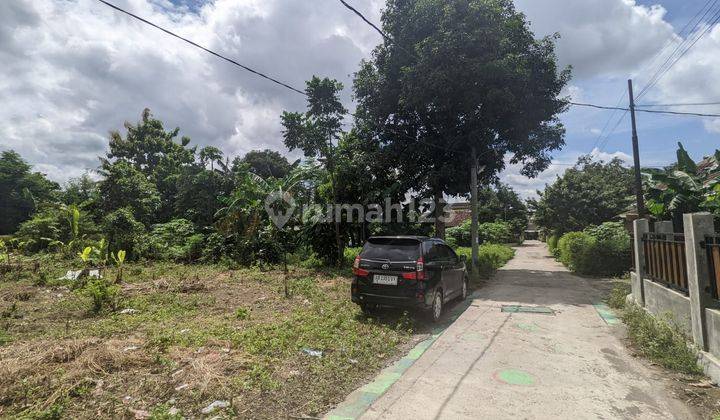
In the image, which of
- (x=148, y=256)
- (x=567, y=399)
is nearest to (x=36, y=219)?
(x=148, y=256)

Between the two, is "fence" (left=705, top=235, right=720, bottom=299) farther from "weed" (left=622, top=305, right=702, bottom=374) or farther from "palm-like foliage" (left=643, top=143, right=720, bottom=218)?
"palm-like foliage" (left=643, top=143, right=720, bottom=218)

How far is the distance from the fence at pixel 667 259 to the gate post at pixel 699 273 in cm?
52

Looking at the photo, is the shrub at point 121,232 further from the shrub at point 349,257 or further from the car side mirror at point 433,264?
the car side mirror at point 433,264

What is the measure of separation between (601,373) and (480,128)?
10873 mm

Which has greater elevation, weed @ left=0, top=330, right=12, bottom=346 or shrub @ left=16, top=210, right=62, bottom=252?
shrub @ left=16, top=210, right=62, bottom=252

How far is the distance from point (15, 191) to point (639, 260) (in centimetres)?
3703

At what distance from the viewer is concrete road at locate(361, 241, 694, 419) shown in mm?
3633

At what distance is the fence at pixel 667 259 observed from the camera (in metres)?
5.43

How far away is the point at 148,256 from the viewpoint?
16.5m

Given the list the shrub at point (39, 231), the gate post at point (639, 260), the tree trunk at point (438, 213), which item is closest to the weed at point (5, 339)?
the gate post at point (639, 260)

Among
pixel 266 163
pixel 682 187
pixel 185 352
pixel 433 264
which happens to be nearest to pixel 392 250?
pixel 433 264

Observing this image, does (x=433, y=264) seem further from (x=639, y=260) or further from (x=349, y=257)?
(x=349, y=257)

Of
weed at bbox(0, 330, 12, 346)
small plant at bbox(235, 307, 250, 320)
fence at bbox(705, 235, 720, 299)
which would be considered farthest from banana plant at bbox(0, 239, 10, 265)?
fence at bbox(705, 235, 720, 299)

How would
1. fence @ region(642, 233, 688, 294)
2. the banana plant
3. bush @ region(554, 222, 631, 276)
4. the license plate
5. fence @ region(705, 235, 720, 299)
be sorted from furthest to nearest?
bush @ region(554, 222, 631, 276), the banana plant, the license plate, fence @ region(642, 233, 688, 294), fence @ region(705, 235, 720, 299)
